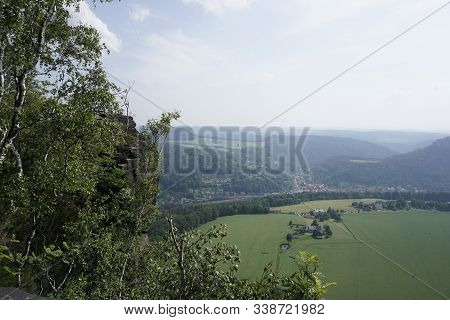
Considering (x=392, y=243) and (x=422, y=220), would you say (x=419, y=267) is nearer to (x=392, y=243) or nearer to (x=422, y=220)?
(x=392, y=243)

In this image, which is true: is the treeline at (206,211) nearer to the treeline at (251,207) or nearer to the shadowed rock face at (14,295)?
the treeline at (251,207)

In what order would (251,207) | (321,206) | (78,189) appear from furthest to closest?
(321,206) → (251,207) → (78,189)

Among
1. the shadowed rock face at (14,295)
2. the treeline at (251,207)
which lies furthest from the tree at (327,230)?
the shadowed rock face at (14,295)

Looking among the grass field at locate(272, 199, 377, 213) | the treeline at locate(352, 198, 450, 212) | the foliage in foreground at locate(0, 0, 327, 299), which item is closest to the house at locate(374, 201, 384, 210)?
the treeline at locate(352, 198, 450, 212)

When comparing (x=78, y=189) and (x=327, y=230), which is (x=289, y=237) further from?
(x=78, y=189)

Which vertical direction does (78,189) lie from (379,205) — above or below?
above

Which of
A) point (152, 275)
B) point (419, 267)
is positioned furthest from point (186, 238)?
point (419, 267)

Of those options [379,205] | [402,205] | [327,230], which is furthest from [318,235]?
[402,205]
